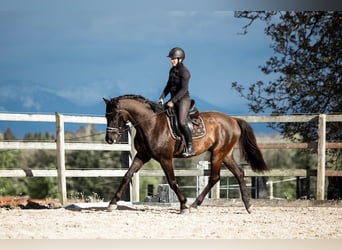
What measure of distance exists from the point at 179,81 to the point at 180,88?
0.23ft

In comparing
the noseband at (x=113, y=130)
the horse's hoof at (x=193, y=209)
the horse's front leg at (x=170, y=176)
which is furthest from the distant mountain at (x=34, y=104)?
the horse's hoof at (x=193, y=209)

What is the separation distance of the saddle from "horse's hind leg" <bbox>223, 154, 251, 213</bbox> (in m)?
0.41

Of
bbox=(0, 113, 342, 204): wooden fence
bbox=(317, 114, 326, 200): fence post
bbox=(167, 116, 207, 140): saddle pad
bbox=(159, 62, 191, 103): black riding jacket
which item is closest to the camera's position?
bbox=(159, 62, 191, 103): black riding jacket

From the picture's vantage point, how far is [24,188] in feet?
45.8

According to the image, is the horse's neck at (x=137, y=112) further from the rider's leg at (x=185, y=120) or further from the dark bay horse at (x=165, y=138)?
the rider's leg at (x=185, y=120)

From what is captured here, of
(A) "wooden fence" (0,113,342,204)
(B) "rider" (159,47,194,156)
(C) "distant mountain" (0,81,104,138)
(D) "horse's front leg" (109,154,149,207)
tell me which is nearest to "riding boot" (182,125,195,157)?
(B) "rider" (159,47,194,156)

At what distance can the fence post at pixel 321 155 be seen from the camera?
686 cm

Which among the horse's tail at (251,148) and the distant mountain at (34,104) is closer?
the horse's tail at (251,148)

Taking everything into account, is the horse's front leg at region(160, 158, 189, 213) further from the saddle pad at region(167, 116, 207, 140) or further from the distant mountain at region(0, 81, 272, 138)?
the distant mountain at region(0, 81, 272, 138)

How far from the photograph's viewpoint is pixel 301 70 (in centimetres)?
718

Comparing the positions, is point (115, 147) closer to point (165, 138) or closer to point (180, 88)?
point (165, 138)

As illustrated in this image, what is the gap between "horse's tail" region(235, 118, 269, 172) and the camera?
6359 mm
